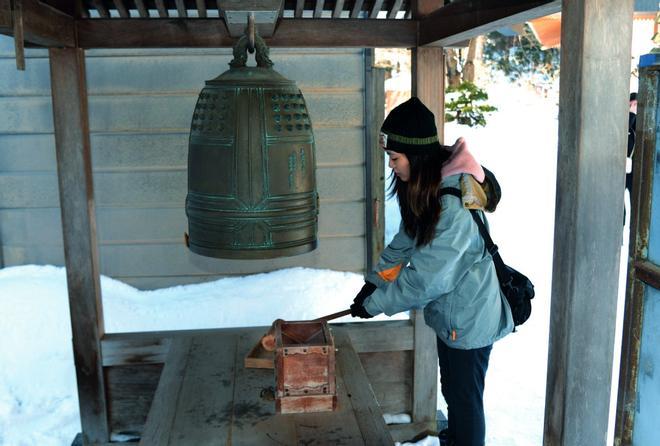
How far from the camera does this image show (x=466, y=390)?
9.18 ft

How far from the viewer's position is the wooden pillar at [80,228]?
10.9ft

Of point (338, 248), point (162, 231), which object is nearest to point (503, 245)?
point (338, 248)

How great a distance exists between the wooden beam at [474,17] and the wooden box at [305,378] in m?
1.26

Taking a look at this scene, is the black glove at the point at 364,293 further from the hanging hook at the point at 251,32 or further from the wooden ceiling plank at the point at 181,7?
the wooden ceiling plank at the point at 181,7

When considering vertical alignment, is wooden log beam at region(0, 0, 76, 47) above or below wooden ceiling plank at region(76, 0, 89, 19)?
below

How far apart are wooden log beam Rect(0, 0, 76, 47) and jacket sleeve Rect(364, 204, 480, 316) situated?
164 centimetres

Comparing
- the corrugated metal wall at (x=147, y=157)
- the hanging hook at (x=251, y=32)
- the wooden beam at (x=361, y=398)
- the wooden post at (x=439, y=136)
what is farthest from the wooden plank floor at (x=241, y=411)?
the corrugated metal wall at (x=147, y=157)

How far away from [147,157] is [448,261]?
3300mm

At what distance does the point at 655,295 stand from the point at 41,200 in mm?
4437

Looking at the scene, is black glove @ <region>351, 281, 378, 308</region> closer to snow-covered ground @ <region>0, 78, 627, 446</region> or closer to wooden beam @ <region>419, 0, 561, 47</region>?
wooden beam @ <region>419, 0, 561, 47</region>

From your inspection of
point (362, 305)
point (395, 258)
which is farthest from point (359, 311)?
point (395, 258)

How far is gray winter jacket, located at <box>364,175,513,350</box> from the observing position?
2576mm

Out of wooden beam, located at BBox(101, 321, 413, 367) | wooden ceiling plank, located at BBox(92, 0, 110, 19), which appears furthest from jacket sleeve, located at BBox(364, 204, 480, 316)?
wooden ceiling plank, located at BBox(92, 0, 110, 19)

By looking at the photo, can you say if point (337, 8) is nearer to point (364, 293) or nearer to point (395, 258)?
point (395, 258)
